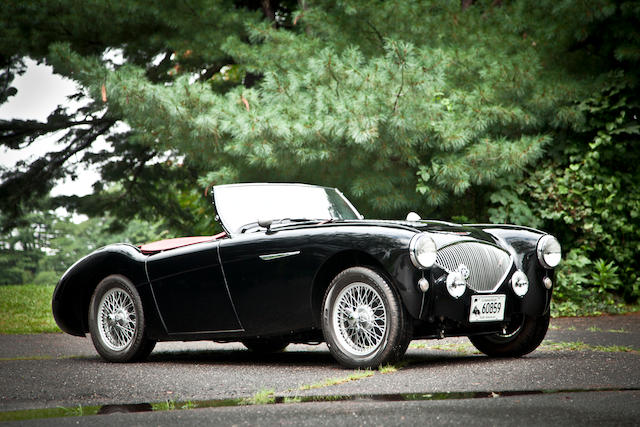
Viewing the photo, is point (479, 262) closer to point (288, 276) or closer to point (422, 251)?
point (422, 251)

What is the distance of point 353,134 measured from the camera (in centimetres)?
980

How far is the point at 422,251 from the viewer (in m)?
5.14

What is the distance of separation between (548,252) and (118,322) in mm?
3522

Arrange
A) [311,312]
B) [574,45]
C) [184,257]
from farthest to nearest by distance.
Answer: [574,45] < [184,257] < [311,312]

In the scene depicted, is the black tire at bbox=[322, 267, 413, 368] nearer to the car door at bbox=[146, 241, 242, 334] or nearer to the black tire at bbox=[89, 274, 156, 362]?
the car door at bbox=[146, 241, 242, 334]

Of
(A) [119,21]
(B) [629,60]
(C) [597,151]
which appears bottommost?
(C) [597,151]

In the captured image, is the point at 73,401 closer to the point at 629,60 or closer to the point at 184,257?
the point at 184,257

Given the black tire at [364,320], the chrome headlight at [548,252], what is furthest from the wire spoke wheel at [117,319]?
the chrome headlight at [548,252]

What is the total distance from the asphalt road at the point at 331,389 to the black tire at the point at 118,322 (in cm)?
17

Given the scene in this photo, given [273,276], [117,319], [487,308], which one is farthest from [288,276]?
[117,319]

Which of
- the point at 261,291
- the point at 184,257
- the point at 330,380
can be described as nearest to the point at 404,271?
the point at 330,380

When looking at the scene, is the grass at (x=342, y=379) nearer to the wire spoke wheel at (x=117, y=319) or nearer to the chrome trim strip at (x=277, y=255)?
the chrome trim strip at (x=277, y=255)

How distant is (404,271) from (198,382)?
1.49 m

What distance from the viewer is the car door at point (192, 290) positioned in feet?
20.1
